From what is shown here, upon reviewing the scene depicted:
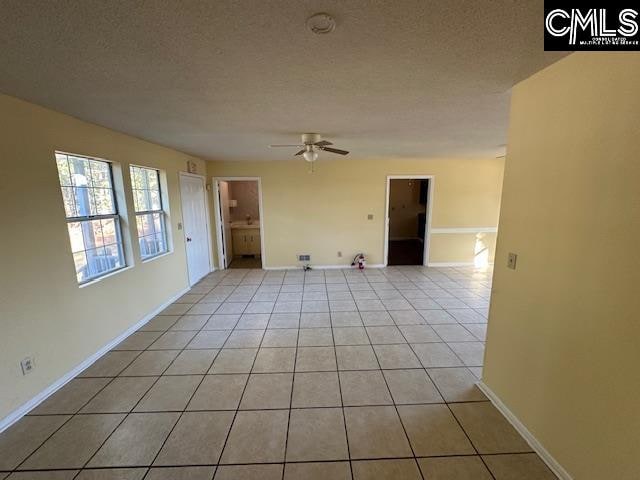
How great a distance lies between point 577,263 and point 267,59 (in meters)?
1.98

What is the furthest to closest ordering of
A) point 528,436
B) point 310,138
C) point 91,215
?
point 310,138
point 91,215
point 528,436

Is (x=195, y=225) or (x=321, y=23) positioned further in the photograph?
(x=195, y=225)

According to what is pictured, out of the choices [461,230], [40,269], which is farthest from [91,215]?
[461,230]

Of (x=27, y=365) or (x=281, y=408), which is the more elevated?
(x=27, y=365)

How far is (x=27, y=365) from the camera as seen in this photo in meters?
1.96

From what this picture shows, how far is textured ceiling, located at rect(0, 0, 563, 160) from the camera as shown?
3.41 ft

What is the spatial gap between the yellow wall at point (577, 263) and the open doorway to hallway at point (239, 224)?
4.63 m

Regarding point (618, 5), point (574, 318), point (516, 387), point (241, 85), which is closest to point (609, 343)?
point (574, 318)

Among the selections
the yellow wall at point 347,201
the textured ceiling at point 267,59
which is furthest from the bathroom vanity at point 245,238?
the textured ceiling at point 267,59

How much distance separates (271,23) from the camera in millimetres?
1106

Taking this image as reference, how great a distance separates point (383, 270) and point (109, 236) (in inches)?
185

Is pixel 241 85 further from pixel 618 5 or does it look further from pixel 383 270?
pixel 383 270

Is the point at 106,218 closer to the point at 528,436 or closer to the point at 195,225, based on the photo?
the point at 195,225

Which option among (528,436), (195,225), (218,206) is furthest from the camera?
(218,206)
